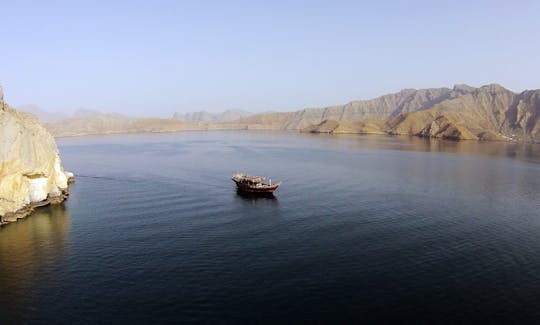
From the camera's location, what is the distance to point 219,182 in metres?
94.6

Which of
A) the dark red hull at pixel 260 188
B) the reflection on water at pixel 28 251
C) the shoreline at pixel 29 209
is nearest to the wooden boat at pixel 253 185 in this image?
the dark red hull at pixel 260 188

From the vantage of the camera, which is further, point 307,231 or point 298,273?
point 307,231

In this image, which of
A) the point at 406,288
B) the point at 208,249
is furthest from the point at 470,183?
the point at 208,249

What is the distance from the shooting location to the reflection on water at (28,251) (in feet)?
126

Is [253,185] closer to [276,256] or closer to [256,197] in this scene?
[256,197]

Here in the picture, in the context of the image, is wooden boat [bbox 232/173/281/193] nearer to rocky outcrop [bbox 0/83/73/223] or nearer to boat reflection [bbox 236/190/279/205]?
boat reflection [bbox 236/190/279/205]

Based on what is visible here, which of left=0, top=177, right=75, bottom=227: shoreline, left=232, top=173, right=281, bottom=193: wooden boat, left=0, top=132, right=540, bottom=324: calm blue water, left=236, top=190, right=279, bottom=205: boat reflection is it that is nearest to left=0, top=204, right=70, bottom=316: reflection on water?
left=0, top=132, right=540, bottom=324: calm blue water

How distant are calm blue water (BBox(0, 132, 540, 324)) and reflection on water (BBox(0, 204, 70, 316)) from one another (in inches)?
7.9

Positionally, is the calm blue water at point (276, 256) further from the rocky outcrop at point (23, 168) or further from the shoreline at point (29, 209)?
the rocky outcrop at point (23, 168)

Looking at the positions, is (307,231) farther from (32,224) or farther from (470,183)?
(470,183)

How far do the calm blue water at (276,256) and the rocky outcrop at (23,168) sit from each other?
124 inches

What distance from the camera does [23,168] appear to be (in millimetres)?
65125

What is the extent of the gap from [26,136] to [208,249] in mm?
43411

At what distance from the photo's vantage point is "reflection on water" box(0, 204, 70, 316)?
126ft
